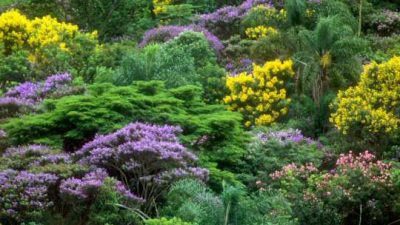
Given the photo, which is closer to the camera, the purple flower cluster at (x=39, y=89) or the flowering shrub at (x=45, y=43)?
the purple flower cluster at (x=39, y=89)

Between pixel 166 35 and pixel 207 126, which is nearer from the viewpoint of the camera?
pixel 207 126

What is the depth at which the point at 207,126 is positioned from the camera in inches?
342

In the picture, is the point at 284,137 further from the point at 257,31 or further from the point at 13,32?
the point at 13,32

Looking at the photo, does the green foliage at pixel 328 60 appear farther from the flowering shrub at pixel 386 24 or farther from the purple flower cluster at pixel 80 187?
the purple flower cluster at pixel 80 187

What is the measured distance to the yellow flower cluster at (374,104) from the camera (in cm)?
994

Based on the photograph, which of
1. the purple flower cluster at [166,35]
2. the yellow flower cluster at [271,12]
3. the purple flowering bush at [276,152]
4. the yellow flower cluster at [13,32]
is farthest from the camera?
the purple flower cluster at [166,35]

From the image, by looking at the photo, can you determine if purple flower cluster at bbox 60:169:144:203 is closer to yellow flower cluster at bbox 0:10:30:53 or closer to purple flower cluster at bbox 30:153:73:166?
purple flower cluster at bbox 30:153:73:166

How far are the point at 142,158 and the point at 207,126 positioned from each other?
1.45 meters

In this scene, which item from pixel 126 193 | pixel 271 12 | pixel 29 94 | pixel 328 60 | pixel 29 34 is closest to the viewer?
pixel 126 193

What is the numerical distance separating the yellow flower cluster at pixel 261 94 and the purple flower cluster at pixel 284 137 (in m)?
1.26

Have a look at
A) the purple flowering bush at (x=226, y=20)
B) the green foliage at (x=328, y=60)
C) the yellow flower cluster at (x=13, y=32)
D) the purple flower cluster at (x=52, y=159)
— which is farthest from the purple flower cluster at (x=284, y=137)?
the purple flowering bush at (x=226, y=20)

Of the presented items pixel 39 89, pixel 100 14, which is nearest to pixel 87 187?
pixel 39 89

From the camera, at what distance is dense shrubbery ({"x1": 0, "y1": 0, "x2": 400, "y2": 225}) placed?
7.02 meters

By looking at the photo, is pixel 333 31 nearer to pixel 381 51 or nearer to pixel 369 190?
pixel 381 51
